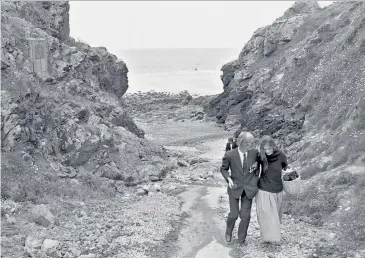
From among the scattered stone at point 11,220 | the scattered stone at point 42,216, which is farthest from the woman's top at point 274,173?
the scattered stone at point 11,220

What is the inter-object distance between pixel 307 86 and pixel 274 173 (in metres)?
18.9

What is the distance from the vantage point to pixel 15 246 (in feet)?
27.7

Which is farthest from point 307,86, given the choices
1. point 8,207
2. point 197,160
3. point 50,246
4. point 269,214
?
point 50,246

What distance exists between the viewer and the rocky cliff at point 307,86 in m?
16.3

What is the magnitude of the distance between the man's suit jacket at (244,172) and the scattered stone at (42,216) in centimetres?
409

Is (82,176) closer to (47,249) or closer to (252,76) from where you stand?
(47,249)

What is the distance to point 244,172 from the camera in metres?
8.84

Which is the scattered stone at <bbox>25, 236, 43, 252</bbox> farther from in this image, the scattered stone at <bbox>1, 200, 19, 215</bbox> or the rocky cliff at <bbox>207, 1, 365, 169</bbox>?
the rocky cliff at <bbox>207, 1, 365, 169</bbox>

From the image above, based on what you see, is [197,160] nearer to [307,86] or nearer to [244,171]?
[307,86]

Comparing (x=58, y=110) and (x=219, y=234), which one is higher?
(x=58, y=110)

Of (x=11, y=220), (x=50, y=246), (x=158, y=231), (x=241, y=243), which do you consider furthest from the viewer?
(x=158, y=231)

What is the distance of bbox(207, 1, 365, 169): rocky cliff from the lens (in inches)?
643

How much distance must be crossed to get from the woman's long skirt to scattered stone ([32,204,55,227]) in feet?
15.2

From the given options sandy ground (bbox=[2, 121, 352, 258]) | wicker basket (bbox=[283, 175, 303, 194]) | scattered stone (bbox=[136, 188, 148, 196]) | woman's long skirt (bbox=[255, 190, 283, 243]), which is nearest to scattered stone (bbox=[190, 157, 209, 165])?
sandy ground (bbox=[2, 121, 352, 258])
